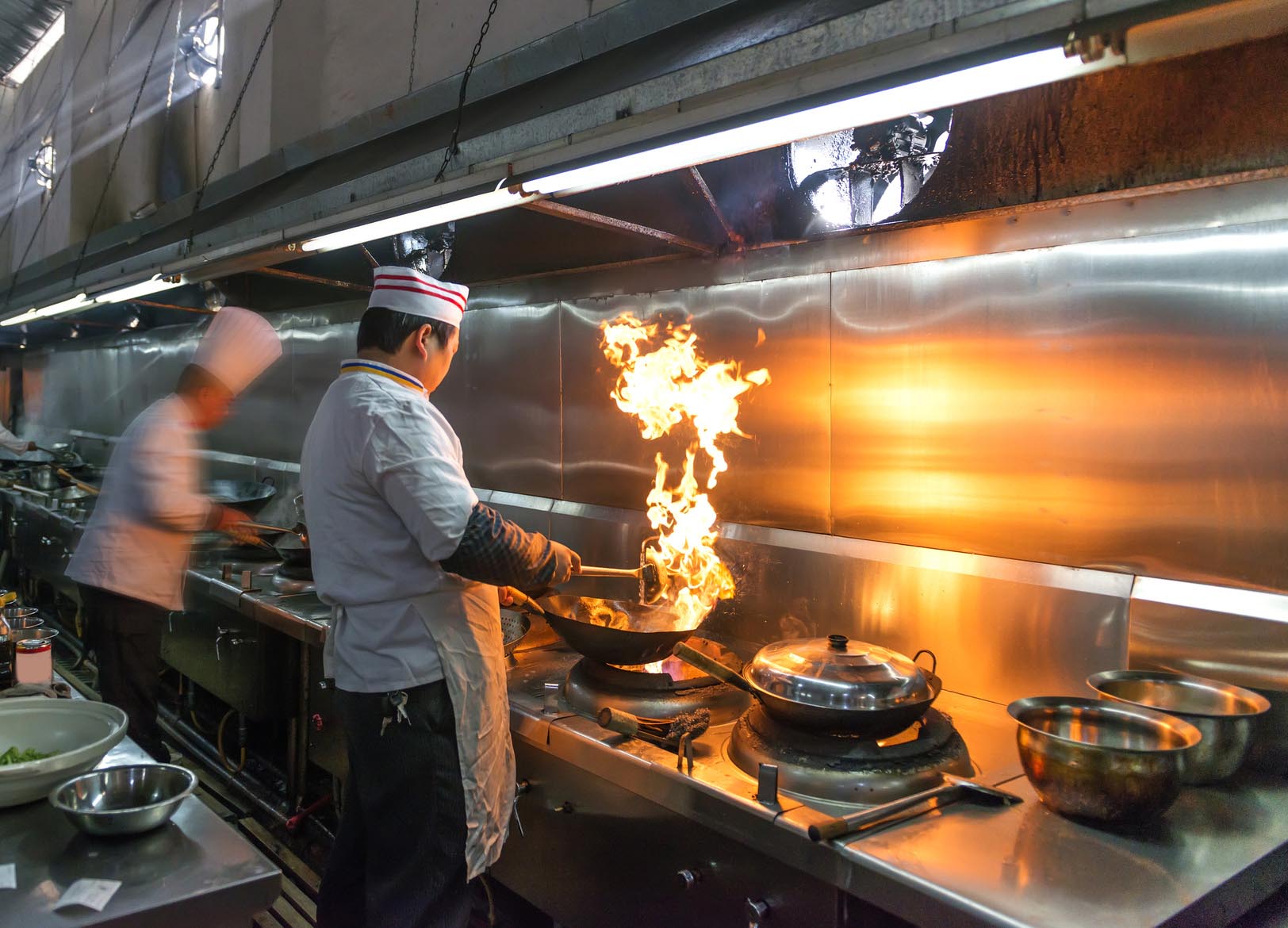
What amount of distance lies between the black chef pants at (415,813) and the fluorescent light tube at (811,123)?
1282mm

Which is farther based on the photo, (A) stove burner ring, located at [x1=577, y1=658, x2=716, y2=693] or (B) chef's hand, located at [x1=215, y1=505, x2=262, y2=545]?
(B) chef's hand, located at [x1=215, y1=505, x2=262, y2=545]

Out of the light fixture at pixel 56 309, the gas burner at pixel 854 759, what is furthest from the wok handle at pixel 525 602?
the light fixture at pixel 56 309

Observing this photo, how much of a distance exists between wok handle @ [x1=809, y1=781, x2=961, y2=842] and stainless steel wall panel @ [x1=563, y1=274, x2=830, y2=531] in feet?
3.77

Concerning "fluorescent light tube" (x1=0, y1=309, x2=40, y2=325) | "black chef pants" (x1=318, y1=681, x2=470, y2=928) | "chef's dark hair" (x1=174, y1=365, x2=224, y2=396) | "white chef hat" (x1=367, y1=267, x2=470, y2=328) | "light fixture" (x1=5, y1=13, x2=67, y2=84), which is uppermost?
"light fixture" (x1=5, y1=13, x2=67, y2=84)

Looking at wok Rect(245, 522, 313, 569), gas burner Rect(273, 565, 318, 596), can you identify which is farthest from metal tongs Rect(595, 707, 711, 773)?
wok Rect(245, 522, 313, 569)

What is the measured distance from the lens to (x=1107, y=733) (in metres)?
1.88

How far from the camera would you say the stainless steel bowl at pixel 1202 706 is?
1.78m

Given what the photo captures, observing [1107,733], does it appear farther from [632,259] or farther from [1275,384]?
[632,259]

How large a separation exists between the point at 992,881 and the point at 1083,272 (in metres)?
1.51

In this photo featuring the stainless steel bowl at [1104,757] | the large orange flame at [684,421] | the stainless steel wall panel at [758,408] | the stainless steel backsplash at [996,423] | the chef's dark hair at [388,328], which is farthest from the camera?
the large orange flame at [684,421]

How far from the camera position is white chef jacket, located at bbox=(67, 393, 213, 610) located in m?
3.46

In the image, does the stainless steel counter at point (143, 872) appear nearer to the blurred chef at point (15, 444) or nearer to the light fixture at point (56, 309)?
the light fixture at point (56, 309)

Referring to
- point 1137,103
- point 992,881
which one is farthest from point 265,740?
point 1137,103

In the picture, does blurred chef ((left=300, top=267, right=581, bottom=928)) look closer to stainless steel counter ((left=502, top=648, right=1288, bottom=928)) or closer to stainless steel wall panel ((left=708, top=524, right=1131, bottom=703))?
stainless steel counter ((left=502, top=648, right=1288, bottom=928))
